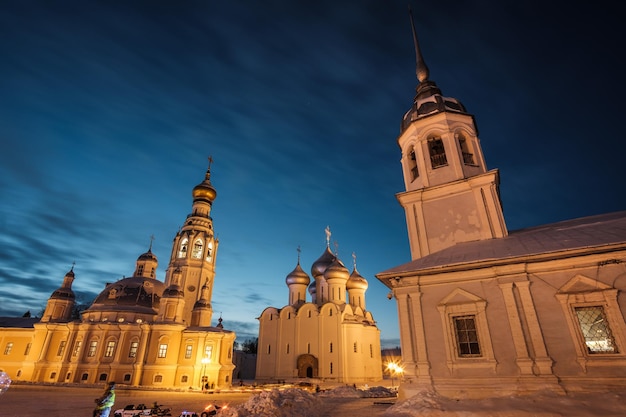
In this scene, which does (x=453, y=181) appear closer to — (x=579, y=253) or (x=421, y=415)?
(x=579, y=253)

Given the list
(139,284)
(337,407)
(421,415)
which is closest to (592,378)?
(421,415)

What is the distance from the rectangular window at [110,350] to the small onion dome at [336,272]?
2191cm

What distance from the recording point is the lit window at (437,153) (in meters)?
15.8

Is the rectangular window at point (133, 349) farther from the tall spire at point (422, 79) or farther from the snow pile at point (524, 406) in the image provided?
the tall spire at point (422, 79)

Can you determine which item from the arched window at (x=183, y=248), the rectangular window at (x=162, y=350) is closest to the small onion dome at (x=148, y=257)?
the arched window at (x=183, y=248)

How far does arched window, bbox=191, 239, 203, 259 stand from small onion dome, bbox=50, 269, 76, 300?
1339 centimetres

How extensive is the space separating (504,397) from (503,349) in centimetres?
143

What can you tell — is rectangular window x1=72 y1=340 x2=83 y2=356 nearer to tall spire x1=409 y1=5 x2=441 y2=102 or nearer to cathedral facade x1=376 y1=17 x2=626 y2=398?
cathedral facade x1=376 y1=17 x2=626 y2=398

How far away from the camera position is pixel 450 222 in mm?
14266

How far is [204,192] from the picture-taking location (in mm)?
48062

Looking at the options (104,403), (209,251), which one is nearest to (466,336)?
(104,403)

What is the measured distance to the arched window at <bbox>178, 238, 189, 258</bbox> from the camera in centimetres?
4230

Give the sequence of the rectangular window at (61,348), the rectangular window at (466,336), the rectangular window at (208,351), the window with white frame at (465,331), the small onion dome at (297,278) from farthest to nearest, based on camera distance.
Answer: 1. the small onion dome at (297,278)
2. the rectangular window at (61,348)
3. the rectangular window at (208,351)
4. the rectangular window at (466,336)
5. the window with white frame at (465,331)

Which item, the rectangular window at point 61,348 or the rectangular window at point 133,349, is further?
the rectangular window at point 61,348
